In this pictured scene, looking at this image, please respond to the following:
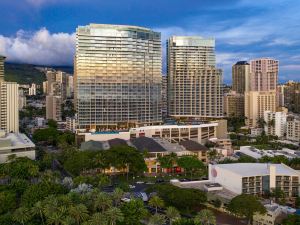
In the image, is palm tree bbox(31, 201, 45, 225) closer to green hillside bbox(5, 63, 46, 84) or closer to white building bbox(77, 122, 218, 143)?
white building bbox(77, 122, 218, 143)

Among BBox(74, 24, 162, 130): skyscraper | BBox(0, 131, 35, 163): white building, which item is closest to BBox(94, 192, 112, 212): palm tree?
BBox(0, 131, 35, 163): white building

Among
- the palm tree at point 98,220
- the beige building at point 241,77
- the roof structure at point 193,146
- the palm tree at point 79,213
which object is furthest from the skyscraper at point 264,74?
the palm tree at point 98,220

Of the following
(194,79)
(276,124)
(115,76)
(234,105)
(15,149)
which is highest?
(194,79)

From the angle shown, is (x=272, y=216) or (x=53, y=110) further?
(x=53, y=110)

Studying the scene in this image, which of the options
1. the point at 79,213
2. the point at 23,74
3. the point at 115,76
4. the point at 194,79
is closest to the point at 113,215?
the point at 79,213

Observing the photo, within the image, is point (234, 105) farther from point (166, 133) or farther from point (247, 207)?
point (247, 207)

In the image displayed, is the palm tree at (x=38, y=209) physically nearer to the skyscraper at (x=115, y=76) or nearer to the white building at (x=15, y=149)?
the white building at (x=15, y=149)
